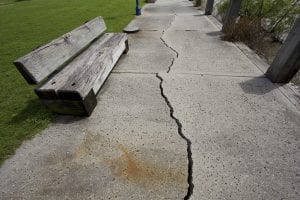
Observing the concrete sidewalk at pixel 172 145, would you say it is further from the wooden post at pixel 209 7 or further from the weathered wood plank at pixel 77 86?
the wooden post at pixel 209 7

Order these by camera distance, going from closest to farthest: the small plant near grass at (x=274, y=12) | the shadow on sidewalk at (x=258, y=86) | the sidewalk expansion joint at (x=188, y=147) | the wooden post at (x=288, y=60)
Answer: the sidewalk expansion joint at (x=188, y=147) → the wooden post at (x=288, y=60) → the shadow on sidewalk at (x=258, y=86) → the small plant near grass at (x=274, y=12)

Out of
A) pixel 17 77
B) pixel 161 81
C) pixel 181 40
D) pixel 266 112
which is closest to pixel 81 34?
pixel 17 77

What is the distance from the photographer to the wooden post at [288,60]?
290cm

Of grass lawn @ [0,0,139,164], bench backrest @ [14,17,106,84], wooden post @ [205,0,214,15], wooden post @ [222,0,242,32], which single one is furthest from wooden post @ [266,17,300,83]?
wooden post @ [205,0,214,15]

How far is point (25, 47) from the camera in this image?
526 centimetres

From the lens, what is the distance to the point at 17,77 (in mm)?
3807

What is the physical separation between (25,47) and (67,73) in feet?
10.7

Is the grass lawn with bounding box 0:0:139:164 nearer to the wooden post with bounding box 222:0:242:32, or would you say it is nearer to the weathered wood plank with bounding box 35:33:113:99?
the weathered wood plank with bounding box 35:33:113:99

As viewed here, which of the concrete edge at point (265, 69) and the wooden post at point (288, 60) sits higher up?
the wooden post at point (288, 60)

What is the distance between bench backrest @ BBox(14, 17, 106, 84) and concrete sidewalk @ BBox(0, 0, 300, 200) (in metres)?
0.67

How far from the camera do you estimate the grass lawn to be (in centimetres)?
260

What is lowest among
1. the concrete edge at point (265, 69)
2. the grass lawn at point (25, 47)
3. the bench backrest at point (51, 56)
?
the grass lawn at point (25, 47)

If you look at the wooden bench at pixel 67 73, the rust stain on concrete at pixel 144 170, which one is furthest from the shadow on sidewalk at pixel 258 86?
the wooden bench at pixel 67 73

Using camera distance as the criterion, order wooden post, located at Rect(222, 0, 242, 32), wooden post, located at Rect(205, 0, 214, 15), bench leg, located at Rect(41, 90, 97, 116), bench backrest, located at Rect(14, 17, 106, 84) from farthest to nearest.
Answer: wooden post, located at Rect(205, 0, 214, 15)
wooden post, located at Rect(222, 0, 242, 32)
bench leg, located at Rect(41, 90, 97, 116)
bench backrest, located at Rect(14, 17, 106, 84)
